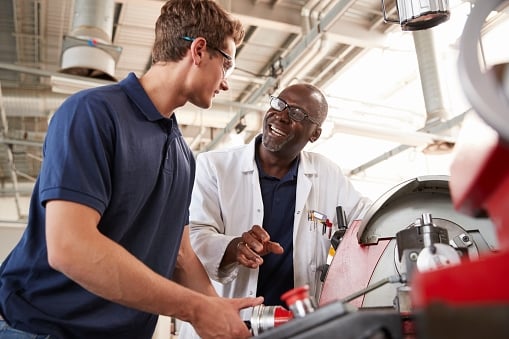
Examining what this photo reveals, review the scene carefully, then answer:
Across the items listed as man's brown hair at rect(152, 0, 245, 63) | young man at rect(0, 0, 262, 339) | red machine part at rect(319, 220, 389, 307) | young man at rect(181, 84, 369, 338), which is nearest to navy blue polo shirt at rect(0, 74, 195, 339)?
young man at rect(0, 0, 262, 339)

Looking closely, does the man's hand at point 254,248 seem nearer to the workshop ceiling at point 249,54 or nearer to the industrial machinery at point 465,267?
the industrial machinery at point 465,267

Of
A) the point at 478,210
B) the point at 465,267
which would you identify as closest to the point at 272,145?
the point at 478,210

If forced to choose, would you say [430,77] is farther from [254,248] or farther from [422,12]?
[254,248]

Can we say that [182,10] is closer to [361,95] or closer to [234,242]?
[234,242]

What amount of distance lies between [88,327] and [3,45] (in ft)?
13.6

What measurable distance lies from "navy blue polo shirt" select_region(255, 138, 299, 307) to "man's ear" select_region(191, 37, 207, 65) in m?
0.66

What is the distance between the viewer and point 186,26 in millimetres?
1375

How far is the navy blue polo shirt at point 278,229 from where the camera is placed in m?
1.66

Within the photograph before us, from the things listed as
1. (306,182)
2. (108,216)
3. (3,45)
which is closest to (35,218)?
(108,216)

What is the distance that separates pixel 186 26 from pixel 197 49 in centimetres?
10

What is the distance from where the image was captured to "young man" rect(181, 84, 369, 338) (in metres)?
1.59

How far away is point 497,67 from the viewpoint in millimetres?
561

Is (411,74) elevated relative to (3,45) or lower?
lower

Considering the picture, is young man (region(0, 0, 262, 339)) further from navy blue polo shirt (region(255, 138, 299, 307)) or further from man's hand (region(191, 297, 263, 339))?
navy blue polo shirt (region(255, 138, 299, 307))
